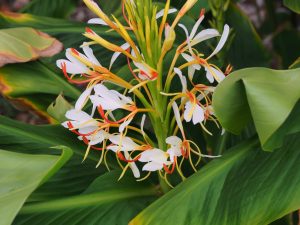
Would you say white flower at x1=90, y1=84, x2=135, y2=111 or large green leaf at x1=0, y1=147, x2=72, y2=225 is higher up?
white flower at x1=90, y1=84, x2=135, y2=111

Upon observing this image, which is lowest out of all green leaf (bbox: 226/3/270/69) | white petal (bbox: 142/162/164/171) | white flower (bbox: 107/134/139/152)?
green leaf (bbox: 226/3/270/69)

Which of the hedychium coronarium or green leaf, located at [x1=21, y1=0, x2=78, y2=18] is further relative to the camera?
green leaf, located at [x1=21, y1=0, x2=78, y2=18]

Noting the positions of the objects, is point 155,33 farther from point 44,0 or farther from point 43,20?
point 44,0

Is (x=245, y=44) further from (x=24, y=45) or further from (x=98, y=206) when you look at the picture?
(x=98, y=206)

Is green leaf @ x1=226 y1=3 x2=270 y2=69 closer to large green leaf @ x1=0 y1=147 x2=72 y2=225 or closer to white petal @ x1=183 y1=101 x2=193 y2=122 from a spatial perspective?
white petal @ x1=183 y1=101 x2=193 y2=122

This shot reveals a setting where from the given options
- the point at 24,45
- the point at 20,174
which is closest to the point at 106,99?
the point at 20,174

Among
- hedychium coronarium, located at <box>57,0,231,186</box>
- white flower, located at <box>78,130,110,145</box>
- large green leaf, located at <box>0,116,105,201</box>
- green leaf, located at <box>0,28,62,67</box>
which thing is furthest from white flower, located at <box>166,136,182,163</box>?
green leaf, located at <box>0,28,62,67</box>

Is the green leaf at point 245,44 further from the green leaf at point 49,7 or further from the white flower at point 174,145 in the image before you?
the white flower at point 174,145
